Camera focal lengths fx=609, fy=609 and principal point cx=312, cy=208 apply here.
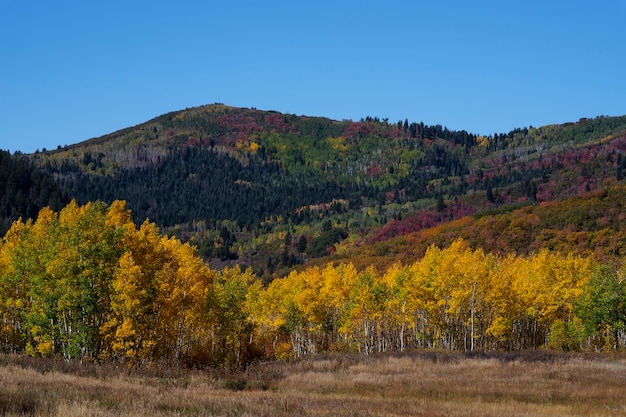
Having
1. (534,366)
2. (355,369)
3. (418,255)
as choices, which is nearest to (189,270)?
(355,369)

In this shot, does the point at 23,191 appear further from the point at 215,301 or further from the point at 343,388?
the point at 343,388

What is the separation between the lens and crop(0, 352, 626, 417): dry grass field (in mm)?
18844

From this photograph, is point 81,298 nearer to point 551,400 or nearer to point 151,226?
point 151,226

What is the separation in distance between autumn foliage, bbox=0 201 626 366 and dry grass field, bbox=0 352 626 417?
6736 mm

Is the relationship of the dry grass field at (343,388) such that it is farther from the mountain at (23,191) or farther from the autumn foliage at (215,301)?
the mountain at (23,191)

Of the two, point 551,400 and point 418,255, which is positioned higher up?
point 418,255

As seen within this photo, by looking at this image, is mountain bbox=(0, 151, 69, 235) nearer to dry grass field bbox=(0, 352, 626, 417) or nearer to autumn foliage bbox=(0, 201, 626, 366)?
autumn foliage bbox=(0, 201, 626, 366)

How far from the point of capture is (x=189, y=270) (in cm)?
4769

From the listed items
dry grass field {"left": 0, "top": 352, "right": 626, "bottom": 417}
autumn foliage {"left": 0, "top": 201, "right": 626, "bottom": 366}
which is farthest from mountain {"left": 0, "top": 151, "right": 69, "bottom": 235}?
dry grass field {"left": 0, "top": 352, "right": 626, "bottom": 417}

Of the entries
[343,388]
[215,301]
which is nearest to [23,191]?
[215,301]

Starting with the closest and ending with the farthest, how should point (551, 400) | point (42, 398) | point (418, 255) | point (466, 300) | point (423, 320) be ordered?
point (42, 398), point (551, 400), point (466, 300), point (423, 320), point (418, 255)

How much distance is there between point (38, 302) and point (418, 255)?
108m

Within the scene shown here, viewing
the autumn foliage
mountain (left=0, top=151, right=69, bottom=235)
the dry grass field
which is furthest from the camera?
mountain (left=0, top=151, right=69, bottom=235)

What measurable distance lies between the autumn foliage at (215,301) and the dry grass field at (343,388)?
6736 millimetres
